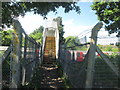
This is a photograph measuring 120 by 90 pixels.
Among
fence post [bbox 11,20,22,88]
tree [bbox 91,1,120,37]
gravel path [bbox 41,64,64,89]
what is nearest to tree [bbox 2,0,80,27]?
fence post [bbox 11,20,22,88]

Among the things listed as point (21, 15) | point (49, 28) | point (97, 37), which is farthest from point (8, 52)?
point (49, 28)

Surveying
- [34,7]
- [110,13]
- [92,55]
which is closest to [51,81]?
[34,7]

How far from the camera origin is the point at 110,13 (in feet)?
39.0

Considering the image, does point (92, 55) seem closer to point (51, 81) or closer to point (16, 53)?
point (16, 53)

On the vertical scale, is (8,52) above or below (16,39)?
below

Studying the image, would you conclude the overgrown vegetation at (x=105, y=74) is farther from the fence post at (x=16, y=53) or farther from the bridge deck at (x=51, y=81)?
the bridge deck at (x=51, y=81)

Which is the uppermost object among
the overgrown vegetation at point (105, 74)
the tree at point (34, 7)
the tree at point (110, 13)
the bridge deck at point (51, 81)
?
the tree at point (110, 13)

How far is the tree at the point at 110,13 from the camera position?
11634mm

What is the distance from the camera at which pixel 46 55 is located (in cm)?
1711

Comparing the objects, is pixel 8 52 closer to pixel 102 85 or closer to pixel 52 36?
pixel 102 85

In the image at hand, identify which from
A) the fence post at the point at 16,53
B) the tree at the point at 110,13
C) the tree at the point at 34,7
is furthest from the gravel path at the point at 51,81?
the tree at the point at 110,13

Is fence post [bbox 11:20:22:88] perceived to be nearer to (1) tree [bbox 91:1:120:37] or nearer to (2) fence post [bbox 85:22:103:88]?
(2) fence post [bbox 85:22:103:88]

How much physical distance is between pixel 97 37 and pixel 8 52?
2447mm

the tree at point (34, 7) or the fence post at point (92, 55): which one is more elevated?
the tree at point (34, 7)
